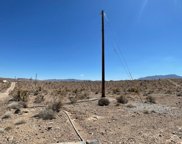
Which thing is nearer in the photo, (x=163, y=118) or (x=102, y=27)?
(x=163, y=118)

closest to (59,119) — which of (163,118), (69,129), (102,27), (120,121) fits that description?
(69,129)

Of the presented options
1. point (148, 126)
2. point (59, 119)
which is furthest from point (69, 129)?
point (148, 126)

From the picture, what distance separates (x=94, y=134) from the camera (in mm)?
9391

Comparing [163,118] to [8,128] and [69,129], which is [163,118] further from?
[8,128]

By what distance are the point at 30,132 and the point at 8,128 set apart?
1.22m

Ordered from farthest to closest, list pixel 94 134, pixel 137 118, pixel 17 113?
pixel 17 113, pixel 137 118, pixel 94 134

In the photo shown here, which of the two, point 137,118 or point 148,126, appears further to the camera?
point 137,118

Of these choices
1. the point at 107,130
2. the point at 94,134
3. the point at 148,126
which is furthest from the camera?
the point at 148,126

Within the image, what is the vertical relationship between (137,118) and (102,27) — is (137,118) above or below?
below

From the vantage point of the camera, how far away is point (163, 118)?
1270cm

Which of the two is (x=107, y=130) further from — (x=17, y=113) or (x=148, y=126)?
(x=17, y=113)

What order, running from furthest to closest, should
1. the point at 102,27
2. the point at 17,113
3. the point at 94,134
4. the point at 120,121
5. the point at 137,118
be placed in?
the point at 102,27 → the point at 17,113 → the point at 137,118 → the point at 120,121 → the point at 94,134

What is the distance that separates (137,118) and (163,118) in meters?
1.45

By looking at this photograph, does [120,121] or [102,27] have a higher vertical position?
[102,27]
